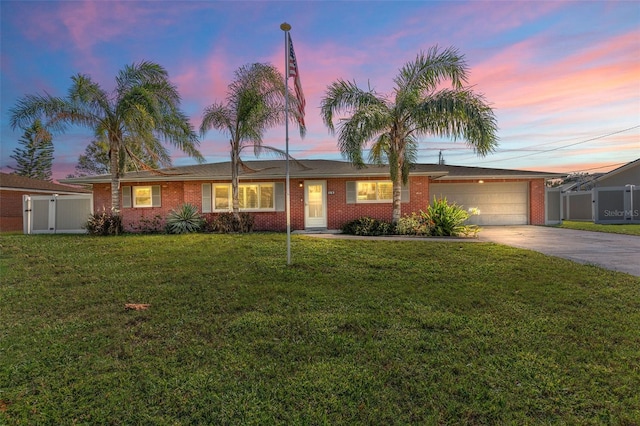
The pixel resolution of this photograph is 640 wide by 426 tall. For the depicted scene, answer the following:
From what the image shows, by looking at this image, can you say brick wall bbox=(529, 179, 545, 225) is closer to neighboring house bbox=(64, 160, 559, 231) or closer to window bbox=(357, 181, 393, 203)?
neighboring house bbox=(64, 160, 559, 231)

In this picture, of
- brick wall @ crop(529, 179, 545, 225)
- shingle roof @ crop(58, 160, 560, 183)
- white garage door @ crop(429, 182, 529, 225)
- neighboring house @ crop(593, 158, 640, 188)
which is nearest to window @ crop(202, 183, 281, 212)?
shingle roof @ crop(58, 160, 560, 183)

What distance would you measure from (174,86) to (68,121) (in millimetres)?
3991

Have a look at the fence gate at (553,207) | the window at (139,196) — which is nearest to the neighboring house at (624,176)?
the fence gate at (553,207)

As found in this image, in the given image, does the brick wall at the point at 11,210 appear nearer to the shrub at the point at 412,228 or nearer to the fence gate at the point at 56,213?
the fence gate at the point at 56,213

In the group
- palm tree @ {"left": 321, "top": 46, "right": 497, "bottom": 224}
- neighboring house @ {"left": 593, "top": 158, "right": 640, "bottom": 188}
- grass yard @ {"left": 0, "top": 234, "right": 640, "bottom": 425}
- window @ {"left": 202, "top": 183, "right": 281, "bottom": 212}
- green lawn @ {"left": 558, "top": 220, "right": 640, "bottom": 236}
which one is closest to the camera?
grass yard @ {"left": 0, "top": 234, "right": 640, "bottom": 425}

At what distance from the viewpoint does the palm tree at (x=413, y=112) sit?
33.5 feet

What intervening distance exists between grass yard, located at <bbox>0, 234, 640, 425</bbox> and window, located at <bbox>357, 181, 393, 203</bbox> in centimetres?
806

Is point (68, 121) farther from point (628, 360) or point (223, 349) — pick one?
point (628, 360)

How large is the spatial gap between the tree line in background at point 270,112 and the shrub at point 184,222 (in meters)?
1.73

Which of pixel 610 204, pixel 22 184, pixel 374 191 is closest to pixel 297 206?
pixel 374 191

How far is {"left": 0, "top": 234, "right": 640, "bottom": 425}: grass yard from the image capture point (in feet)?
7.53

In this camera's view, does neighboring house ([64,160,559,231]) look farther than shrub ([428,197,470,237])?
Yes

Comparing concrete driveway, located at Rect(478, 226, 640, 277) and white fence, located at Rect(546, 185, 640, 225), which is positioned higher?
white fence, located at Rect(546, 185, 640, 225)

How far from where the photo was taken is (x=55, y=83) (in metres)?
11.7
